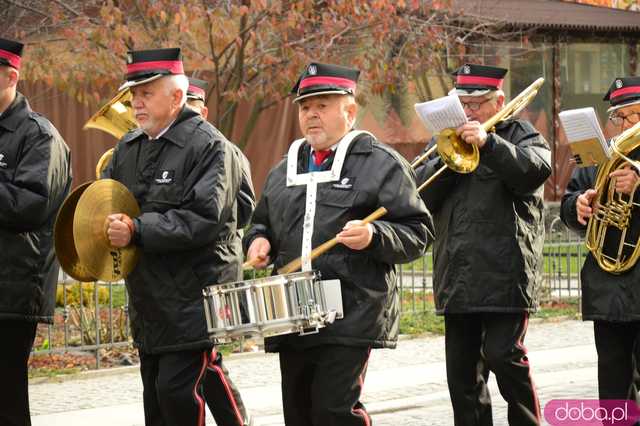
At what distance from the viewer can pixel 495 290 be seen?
7535mm

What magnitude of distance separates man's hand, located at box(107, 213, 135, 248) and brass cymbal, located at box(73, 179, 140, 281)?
0.05 metres

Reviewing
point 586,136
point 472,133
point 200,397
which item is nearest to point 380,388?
point 586,136

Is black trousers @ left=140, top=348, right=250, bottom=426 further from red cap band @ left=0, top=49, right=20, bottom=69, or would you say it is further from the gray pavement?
the gray pavement

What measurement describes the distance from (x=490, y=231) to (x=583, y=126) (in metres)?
0.76

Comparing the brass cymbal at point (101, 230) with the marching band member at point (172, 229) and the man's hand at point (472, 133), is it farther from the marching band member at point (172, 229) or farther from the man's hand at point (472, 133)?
the man's hand at point (472, 133)

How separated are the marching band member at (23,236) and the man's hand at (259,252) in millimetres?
1124

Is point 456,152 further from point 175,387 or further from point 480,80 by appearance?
point 175,387

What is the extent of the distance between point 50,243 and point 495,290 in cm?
239

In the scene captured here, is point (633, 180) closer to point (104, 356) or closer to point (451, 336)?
point (451, 336)

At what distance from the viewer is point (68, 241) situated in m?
6.45

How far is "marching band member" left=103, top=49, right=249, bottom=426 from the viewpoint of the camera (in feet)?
20.9

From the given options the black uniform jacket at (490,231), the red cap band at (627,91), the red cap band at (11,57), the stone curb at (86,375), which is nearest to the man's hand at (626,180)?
the black uniform jacket at (490,231)

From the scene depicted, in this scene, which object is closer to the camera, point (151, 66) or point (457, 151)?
point (151, 66)

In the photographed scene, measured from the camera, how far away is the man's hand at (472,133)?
7.06 metres
